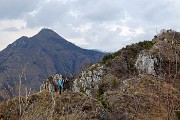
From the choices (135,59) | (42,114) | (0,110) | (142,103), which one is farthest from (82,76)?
(42,114)

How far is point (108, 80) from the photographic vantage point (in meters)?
25.3

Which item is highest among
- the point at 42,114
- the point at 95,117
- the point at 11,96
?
the point at 11,96

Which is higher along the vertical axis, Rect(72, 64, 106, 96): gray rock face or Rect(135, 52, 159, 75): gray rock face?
Rect(135, 52, 159, 75): gray rock face

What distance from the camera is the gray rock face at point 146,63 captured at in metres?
27.0

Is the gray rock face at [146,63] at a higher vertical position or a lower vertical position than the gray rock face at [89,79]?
higher

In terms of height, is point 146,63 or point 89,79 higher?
point 146,63

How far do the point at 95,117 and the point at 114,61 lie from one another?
68.3 ft

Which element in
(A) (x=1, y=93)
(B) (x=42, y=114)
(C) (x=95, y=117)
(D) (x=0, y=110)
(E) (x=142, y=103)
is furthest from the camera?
(E) (x=142, y=103)

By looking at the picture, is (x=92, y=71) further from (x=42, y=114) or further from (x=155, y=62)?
(x=42, y=114)

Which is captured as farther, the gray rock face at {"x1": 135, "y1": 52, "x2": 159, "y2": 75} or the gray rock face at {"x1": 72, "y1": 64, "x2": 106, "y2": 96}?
the gray rock face at {"x1": 72, "y1": 64, "x2": 106, "y2": 96}

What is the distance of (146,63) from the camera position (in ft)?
92.8

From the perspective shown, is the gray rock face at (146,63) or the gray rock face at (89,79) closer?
the gray rock face at (146,63)

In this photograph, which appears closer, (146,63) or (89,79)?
(146,63)

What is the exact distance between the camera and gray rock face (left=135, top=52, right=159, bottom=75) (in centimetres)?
2700
